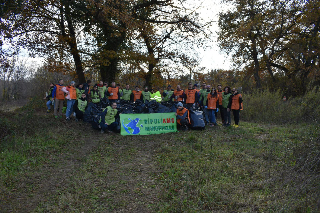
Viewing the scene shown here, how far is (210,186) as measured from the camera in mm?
5719

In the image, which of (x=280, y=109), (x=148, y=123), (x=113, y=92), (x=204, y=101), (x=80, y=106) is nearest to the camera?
(x=148, y=123)

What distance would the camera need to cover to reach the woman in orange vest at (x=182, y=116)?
11742mm

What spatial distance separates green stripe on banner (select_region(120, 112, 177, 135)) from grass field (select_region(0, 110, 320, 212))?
80 centimetres

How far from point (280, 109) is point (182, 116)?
8.12 meters

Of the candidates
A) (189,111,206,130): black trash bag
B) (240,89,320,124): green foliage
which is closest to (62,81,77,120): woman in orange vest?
(189,111,206,130): black trash bag

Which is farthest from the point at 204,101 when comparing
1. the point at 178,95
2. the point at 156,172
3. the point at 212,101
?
the point at 156,172

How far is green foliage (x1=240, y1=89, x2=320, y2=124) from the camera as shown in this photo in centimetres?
1515

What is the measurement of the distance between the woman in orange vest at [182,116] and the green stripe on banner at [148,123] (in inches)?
8.3

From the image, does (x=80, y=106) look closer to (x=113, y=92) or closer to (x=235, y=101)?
(x=113, y=92)

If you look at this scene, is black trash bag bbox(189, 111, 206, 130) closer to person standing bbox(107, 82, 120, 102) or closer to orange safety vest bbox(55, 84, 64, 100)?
person standing bbox(107, 82, 120, 102)

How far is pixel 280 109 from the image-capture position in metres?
16.5

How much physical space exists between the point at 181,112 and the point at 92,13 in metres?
8.20

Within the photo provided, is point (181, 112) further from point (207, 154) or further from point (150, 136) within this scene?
point (207, 154)

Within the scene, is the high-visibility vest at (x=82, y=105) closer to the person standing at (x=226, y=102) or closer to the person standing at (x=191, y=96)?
the person standing at (x=191, y=96)
